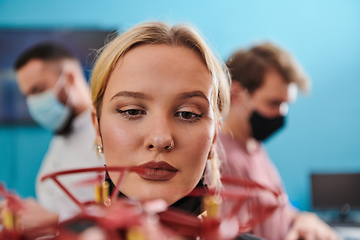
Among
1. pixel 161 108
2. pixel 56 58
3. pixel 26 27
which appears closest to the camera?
pixel 161 108

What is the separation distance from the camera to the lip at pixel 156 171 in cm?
45

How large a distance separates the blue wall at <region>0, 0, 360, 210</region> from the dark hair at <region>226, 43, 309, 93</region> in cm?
141

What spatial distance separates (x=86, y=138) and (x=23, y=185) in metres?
1.69

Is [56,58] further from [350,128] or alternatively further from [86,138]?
[350,128]

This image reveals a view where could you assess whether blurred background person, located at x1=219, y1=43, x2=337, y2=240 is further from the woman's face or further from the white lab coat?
the woman's face

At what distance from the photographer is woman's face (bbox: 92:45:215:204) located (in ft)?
1.49

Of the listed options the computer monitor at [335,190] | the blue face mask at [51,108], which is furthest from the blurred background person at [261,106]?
the computer monitor at [335,190]

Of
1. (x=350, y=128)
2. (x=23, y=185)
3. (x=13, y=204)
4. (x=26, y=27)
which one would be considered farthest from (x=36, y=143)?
(x=350, y=128)

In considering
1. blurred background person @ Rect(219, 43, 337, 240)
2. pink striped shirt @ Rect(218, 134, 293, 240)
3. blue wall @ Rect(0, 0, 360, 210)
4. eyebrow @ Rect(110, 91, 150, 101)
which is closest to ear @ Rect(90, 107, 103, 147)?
eyebrow @ Rect(110, 91, 150, 101)

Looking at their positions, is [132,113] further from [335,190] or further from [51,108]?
[335,190]

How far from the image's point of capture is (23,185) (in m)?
2.71

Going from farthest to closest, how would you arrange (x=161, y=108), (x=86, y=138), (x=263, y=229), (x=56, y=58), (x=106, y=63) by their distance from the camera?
(x=56, y=58), (x=86, y=138), (x=263, y=229), (x=106, y=63), (x=161, y=108)

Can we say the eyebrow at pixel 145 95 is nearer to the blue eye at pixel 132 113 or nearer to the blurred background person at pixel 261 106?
the blue eye at pixel 132 113

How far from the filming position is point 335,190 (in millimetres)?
2764
